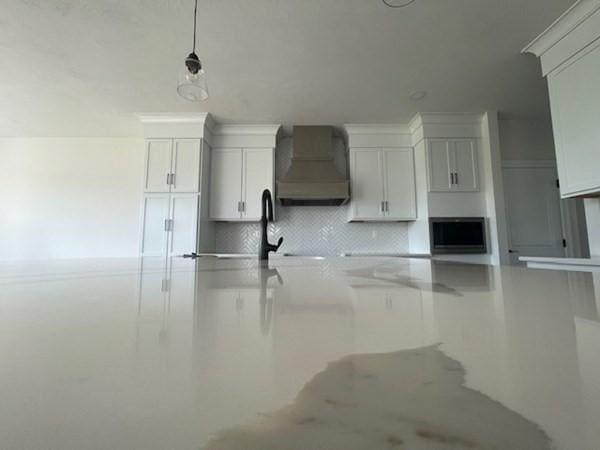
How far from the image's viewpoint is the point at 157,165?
3.13 m

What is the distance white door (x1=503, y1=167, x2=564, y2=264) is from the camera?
304cm

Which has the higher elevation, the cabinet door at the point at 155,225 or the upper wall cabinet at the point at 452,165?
the upper wall cabinet at the point at 452,165

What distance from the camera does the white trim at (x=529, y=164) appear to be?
3.18 m

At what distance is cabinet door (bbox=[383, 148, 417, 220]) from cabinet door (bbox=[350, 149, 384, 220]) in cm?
8

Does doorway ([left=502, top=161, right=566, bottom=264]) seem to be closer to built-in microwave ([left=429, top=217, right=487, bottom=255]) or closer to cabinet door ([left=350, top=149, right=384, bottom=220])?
built-in microwave ([left=429, top=217, right=487, bottom=255])

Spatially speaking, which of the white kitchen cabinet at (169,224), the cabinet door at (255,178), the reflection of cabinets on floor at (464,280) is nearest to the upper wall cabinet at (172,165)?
the white kitchen cabinet at (169,224)

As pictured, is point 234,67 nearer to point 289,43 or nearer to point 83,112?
point 289,43

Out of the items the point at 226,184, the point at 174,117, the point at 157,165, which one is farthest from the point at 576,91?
the point at 157,165

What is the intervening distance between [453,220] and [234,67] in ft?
8.21

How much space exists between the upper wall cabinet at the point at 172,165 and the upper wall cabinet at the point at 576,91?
3.01 meters

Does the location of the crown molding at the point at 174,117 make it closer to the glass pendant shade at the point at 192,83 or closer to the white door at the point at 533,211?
the glass pendant shade at the point at 192,83

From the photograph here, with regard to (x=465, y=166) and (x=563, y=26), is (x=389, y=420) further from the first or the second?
(x=465, y=166)

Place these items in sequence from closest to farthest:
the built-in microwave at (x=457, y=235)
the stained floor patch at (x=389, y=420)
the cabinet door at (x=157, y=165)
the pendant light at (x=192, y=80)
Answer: the stained floor patch at (x=389, y=420) → the pendant light at (x=192, y=80) → the built-in microwave at (x=457, y=235) → the cabinet door at (x=157, y=165)

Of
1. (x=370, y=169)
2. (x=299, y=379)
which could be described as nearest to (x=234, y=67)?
(x=370, y=169)
